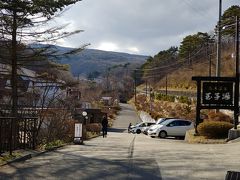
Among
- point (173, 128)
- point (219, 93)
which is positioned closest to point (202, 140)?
point (219, 93)

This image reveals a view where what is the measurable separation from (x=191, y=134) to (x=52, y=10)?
1376cm

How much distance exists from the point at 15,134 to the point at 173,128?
21.7 metres

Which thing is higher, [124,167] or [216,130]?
Result: [216,130]

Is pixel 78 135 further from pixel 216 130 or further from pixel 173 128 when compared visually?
pixel 173 128

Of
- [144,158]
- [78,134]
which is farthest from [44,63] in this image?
[144,158]

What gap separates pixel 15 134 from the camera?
14.8m

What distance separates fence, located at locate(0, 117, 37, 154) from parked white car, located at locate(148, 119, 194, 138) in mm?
18056

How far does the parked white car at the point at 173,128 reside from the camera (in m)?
34.9

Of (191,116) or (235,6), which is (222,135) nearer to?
(191,116)

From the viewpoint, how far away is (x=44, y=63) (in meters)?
19.7

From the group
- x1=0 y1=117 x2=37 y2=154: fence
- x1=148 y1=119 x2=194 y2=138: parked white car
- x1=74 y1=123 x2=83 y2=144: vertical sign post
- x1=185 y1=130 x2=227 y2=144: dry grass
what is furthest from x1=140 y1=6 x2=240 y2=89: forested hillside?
x1=0 y1=117 x2=37 y2=154: fence

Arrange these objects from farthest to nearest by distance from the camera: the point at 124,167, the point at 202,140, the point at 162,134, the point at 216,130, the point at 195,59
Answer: the point at 195,59 < the point at 162,134 < the point at 216,130 < the point at 202,140 < the point at 124,167

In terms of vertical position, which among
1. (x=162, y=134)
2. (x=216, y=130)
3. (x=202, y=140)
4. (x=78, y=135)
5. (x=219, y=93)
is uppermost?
(x=219, y=93)

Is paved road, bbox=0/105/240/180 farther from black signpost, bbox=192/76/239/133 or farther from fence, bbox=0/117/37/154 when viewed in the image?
black signpost, bbox=192/76/239/133
